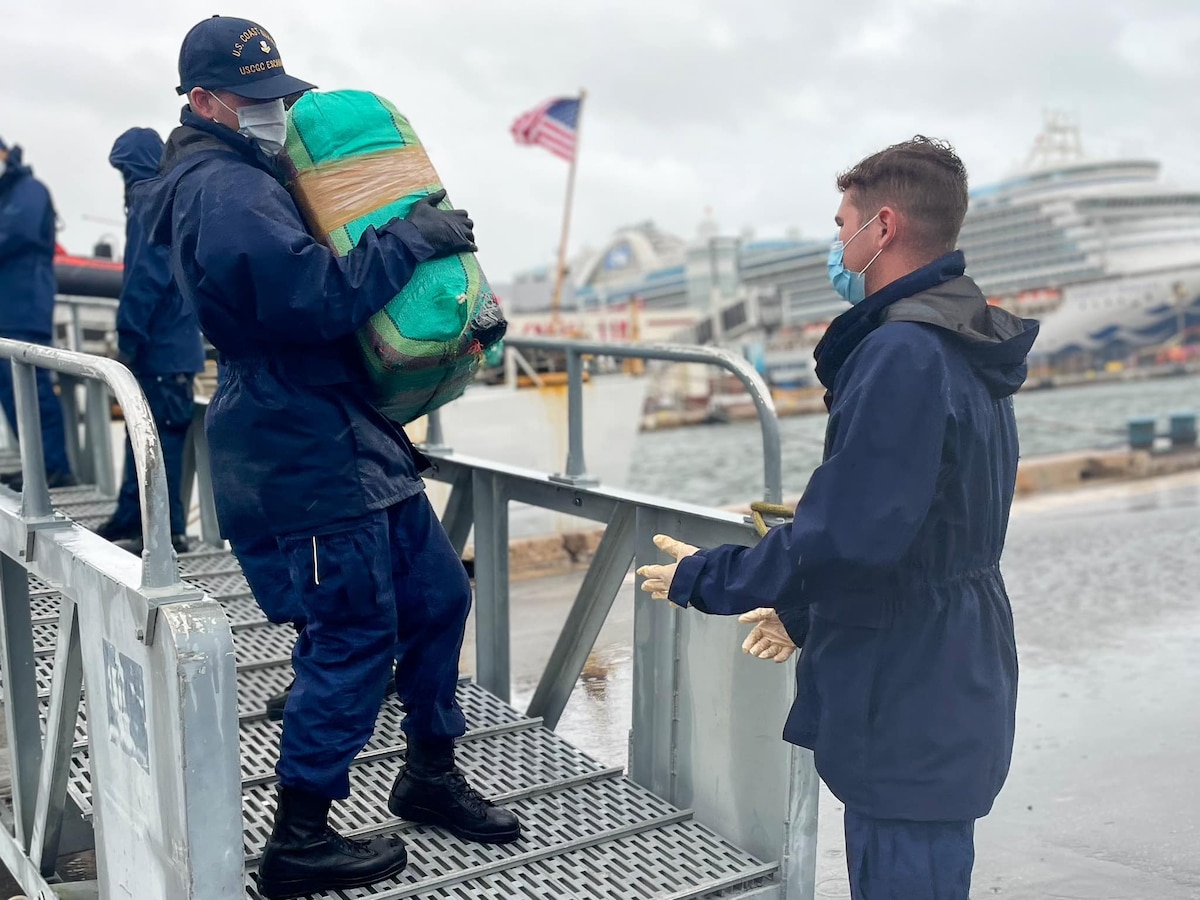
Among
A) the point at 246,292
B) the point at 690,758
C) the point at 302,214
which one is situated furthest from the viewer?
the point at 690,758

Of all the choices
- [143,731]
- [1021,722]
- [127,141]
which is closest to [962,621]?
[143,731]

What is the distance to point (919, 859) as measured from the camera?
1972mm

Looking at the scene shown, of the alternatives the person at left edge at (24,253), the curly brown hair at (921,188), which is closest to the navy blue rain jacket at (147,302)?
the person at left edge at (24,253)

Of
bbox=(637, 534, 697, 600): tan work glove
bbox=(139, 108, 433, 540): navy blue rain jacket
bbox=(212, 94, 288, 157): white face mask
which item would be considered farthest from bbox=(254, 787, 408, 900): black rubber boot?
bbox=(212, 94, 288, 157): white face mask

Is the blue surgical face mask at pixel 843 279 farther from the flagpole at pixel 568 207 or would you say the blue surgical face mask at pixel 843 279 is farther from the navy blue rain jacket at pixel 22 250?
the flagpole at pixel 568 207

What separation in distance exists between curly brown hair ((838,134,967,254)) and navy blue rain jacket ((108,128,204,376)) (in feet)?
10.9

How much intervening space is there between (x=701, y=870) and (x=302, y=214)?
185cm

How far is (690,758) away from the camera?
10.5 feet

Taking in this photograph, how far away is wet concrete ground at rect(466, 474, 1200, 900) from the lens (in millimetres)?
3549

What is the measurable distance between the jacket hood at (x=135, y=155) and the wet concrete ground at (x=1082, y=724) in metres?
2.59

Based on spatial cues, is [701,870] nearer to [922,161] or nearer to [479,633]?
[479,633]

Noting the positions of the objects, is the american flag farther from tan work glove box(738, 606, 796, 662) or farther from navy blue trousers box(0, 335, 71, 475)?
tan work glove box(738, 606, 796, 662)

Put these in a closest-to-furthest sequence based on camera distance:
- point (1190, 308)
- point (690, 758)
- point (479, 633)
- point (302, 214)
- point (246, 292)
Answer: point (246, 292) < point (302, 214) < point (690, 758) < point (479, 633) < point (1190, 308)

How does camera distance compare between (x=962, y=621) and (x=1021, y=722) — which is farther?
(x=1021, y=722)
